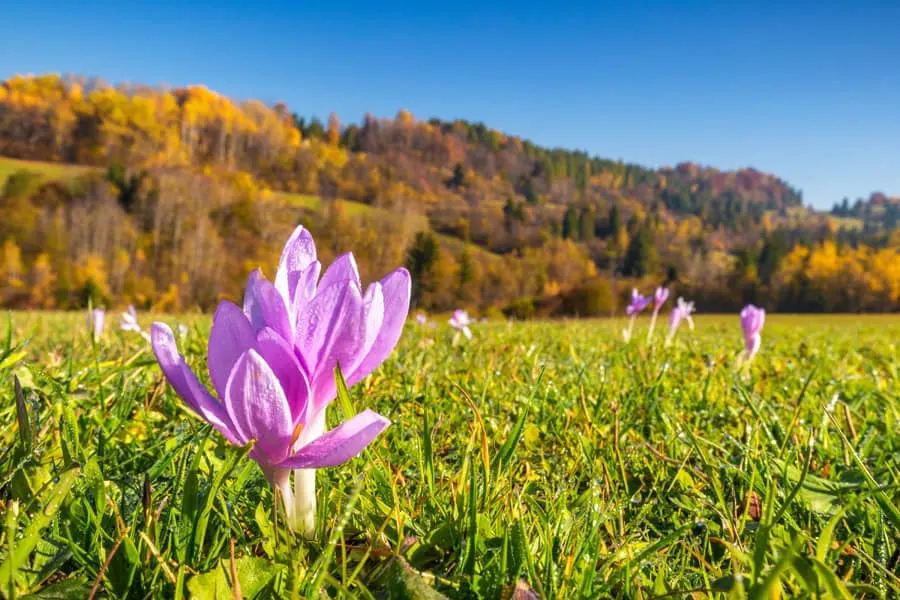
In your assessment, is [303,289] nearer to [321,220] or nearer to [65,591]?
[65,591]

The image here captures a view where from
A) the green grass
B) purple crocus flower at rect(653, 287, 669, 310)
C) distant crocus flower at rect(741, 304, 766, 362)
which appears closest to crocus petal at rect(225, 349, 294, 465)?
distant crocus flower at rect(741, 304, 766, 362)

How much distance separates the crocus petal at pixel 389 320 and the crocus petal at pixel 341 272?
0.05 meters

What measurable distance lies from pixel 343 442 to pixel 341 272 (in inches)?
10.7

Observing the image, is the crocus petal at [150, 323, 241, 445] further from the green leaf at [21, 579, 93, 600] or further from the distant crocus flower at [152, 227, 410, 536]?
the green leaf at [21, 579, 93, 600]

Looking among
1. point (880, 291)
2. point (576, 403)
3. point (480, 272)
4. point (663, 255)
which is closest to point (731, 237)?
point (663, 255)

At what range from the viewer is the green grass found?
96.3 meters

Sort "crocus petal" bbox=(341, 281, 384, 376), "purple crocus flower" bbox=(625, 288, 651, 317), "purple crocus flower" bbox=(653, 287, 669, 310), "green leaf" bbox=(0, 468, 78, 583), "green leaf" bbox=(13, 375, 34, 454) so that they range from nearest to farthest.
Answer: "green leaf" bbox=(0, 468, 78, 583)
"crocus petal" bbox=(341, 281, 384, 376)
"green leaf" bbox=(13, 375, 34, 454)
"purple crocus flower" bbox=(653, 287, 669, 310)
"purple crocus flower" bbox=(625, 288, 651, 317)

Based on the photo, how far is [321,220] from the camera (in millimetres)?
97938

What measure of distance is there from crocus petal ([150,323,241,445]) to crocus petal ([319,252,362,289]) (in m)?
0.24

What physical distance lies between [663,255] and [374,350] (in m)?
135

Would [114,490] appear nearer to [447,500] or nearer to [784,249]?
[447,500]

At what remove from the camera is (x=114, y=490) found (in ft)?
4.29

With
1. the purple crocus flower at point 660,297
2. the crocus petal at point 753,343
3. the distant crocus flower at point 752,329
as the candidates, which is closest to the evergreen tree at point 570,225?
the purple crocus flower at point 660,297

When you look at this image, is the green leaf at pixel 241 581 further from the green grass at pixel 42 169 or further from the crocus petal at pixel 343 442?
the green grass at pixel 42 169
